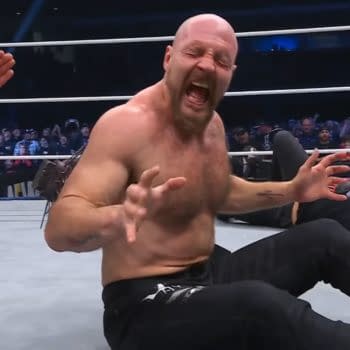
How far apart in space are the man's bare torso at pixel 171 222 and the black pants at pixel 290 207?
23.2 inches

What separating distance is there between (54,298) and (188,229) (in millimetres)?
457

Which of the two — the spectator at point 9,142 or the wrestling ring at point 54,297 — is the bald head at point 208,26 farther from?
the spectator at point 9,142

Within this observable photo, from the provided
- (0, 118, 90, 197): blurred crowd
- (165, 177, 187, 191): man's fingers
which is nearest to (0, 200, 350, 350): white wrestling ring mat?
(165, 177, 187, 191): man's fingers

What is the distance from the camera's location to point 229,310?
2.53ft

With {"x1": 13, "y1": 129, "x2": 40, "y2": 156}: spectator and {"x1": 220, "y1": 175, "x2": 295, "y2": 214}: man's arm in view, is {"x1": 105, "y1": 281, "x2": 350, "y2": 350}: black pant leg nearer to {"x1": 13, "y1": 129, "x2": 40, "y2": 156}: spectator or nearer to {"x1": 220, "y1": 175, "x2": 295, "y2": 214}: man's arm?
{"x1": 220, "y1": 175, "x2": 295, "y2": 214}: man's arm

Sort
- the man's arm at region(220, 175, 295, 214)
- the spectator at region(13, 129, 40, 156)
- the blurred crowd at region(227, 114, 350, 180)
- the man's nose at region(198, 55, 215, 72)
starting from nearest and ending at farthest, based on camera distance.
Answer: the man's nose at region(198, 55, 215, 72), the man's arm at region(220, 175, 295, 214), the blurred crowd at region(227, 114, 350, 180), the spectator at region(13, 129, 40, 156)

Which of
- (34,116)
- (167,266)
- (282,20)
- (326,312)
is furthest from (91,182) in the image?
(282,20)

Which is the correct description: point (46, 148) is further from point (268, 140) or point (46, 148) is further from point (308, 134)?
point (308, 134)

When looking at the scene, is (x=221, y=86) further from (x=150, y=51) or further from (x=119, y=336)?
(x=150, y=51)

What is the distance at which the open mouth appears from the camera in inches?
34.9

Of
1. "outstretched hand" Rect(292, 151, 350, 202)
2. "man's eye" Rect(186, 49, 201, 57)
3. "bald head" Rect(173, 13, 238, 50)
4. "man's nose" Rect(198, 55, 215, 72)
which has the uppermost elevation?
"bald head" Rect(173, 13, 238, 50)

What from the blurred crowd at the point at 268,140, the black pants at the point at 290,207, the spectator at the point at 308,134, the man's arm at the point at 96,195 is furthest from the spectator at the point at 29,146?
the man's arm at the point at 96,195

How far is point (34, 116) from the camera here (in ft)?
21.0

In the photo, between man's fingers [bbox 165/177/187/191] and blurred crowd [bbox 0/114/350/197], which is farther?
blurred crowd [bbox 0/114/350/197]
